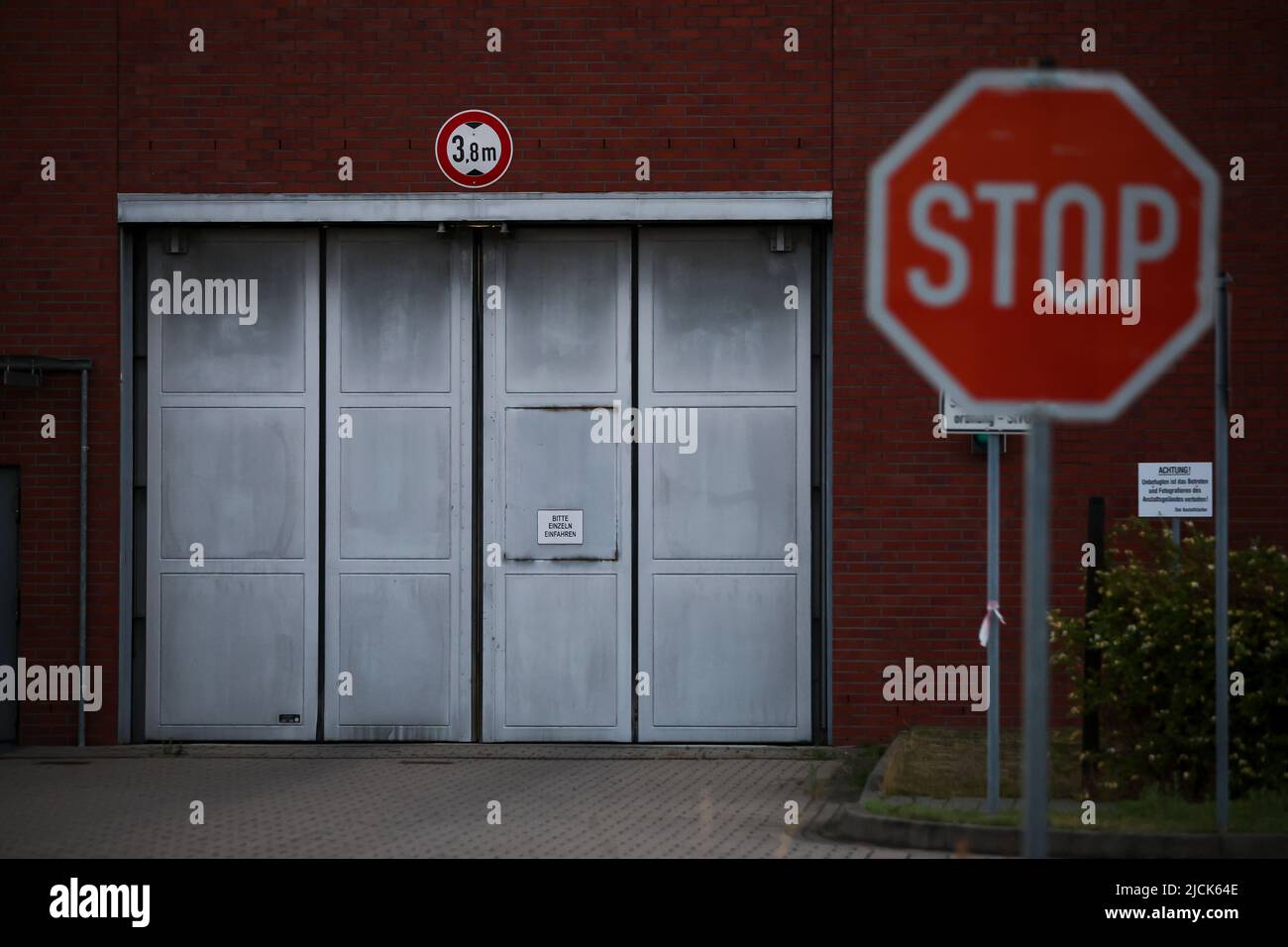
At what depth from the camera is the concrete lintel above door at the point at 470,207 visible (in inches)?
523

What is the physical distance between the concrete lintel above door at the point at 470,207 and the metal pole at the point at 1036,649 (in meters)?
9.61

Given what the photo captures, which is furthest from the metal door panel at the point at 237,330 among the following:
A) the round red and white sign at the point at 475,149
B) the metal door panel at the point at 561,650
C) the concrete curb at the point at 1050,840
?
the concrete curb at the point at 1050,840

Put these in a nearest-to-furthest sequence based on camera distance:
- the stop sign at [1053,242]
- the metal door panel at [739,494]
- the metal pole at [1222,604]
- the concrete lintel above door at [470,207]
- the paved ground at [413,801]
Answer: the stop sign at [1053,242] < the metal pole at [1222,604] < the paved ground at [413,801] < the concrete lintel above door at [470,207] < the metal door panel at [739,494]

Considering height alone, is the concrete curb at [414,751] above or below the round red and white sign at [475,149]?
below

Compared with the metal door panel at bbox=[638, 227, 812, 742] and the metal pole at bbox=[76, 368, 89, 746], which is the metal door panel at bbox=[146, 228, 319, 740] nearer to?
the metal pole at bbox=[76, 368, 89, 746]

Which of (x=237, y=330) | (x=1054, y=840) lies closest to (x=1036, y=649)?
(x=1054, y=840)

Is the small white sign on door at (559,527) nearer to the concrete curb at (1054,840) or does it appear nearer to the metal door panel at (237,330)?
the metal door panel at (237,330)

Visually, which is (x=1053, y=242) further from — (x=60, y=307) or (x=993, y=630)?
(x=60, y=307)

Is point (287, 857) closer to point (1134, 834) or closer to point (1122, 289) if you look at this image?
point (1134, 834)

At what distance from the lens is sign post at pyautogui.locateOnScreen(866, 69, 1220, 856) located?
404 cm

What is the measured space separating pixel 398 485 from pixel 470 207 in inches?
91.9

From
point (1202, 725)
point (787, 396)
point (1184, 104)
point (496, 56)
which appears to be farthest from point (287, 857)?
point (1184, 104)

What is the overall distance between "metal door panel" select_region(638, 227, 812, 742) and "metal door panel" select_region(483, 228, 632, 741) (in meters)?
0.25
